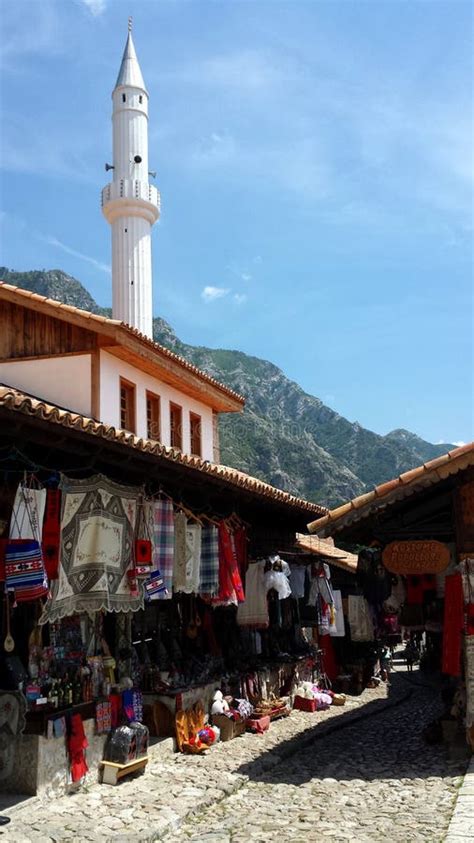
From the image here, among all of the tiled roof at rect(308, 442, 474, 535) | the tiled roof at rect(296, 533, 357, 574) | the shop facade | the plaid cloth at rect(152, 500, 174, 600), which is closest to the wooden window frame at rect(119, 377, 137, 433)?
the shop facade

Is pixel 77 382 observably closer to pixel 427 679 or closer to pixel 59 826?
pixel 59 826

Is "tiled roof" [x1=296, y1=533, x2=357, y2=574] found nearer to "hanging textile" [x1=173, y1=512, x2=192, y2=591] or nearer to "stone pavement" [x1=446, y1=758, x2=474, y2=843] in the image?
"hanging textile" [x1=173, y1=512, x2=192, y2=591]

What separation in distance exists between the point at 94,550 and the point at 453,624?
16.2 feet

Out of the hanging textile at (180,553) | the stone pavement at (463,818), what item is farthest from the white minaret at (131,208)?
the stone pavement at (463,818)

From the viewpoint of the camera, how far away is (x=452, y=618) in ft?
33.5

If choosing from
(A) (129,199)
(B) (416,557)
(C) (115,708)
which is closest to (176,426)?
(B) (416,557)

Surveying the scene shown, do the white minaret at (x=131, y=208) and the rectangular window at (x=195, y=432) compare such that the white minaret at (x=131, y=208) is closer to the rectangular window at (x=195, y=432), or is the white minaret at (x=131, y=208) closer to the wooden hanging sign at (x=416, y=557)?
the rectangular window at (x=195, y=432)

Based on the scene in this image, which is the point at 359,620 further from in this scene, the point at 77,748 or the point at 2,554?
the point at 2,554

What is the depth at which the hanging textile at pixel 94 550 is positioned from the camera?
8.19 metres

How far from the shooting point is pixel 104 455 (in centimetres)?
866

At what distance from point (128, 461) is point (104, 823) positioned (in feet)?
12.5

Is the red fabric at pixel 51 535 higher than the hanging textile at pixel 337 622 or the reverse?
higher

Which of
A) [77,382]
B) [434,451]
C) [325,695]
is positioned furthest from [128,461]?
[434,451]

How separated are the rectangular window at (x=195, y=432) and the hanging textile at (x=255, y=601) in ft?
19.2
